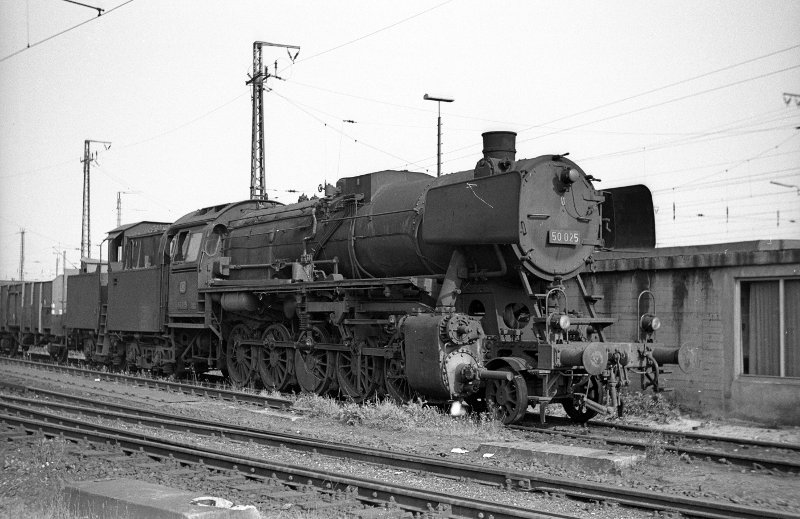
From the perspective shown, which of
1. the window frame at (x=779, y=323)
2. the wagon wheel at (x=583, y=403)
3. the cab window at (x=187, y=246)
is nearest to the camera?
the wagon wheel at (x=583, y=403)

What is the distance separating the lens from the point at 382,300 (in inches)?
533

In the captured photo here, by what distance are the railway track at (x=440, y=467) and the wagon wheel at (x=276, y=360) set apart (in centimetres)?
A: 340

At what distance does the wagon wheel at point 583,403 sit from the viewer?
11555 mm

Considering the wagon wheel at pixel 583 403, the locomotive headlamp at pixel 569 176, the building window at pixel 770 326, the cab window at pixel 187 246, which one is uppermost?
the locomotive headlamp at pixel 569 176

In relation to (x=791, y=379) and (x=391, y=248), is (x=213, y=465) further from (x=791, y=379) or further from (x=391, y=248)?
(x=791, y=379)

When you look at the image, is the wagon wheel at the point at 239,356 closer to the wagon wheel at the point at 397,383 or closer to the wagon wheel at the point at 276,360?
the wagon wheel at the point at 276,360

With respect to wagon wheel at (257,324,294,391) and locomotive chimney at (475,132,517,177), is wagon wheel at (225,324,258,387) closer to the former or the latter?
wagon wheel at (257,324,294,391)

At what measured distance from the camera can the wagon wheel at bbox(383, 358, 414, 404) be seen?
1276 cm

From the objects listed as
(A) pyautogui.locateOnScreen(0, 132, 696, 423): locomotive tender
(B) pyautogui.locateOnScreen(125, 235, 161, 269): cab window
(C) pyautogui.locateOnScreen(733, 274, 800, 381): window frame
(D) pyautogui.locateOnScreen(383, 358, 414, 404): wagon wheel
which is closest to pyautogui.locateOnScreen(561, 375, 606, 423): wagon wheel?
(A) pyautogui.locateOnScreen(0, 132, 696, 423): locomotive tender

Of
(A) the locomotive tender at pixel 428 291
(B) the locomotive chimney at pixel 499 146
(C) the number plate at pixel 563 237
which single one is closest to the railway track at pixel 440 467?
(A) the locomotive tender at pixel 428 291

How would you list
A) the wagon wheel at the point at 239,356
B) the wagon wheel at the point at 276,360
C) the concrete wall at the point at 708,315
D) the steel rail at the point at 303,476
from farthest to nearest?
the wagon wheel at the point at 239,356 → the wagon wheel at the point at 276,360 → the concrete wall at the point at 708,315 → the steel rail at the point at 303,476

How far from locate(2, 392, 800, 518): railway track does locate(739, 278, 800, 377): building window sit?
6630mm

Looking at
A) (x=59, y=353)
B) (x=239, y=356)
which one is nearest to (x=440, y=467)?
(x=239, y=356)

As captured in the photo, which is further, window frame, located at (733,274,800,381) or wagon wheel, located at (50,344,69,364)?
wagon wheel, located at (50,344,69,364)
